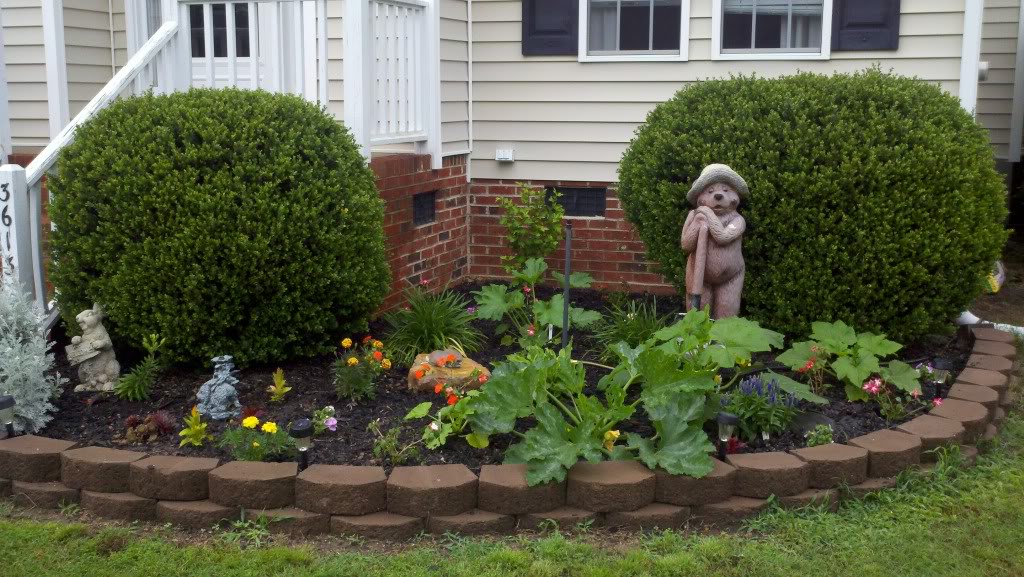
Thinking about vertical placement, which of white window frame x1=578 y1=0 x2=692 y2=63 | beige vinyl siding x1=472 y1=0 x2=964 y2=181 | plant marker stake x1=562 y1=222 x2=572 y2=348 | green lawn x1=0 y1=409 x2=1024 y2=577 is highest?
white window frame x1=578 y1=0 x2=692 y2=63

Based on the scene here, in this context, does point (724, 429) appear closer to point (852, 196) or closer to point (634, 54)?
point (852, 196)

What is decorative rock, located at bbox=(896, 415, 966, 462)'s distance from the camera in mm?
4355

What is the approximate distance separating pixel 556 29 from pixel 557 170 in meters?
1.04

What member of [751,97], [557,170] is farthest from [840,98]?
[557,170]

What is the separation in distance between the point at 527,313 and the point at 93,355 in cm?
254

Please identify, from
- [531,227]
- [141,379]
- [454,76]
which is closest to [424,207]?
[531,227]

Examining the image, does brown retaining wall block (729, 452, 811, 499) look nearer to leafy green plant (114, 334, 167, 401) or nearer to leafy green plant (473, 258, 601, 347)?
leafy green plant (473, 258, 601, 347)

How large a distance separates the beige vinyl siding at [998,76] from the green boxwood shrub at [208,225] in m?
6.69

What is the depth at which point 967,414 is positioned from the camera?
464cm

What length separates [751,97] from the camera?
5688 millimetres

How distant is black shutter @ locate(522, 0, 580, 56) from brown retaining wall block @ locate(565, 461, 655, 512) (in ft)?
14.1

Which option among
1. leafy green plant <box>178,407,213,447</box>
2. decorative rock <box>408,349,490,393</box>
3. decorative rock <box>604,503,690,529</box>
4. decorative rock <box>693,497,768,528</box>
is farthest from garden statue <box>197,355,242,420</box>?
decorative rock <box>693,497,768,528</box>

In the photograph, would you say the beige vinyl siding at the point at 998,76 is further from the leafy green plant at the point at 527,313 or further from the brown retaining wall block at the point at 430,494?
the brown retaining wall block at the point at 430,494

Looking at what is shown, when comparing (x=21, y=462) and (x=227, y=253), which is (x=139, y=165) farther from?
(x=21, y=462)
